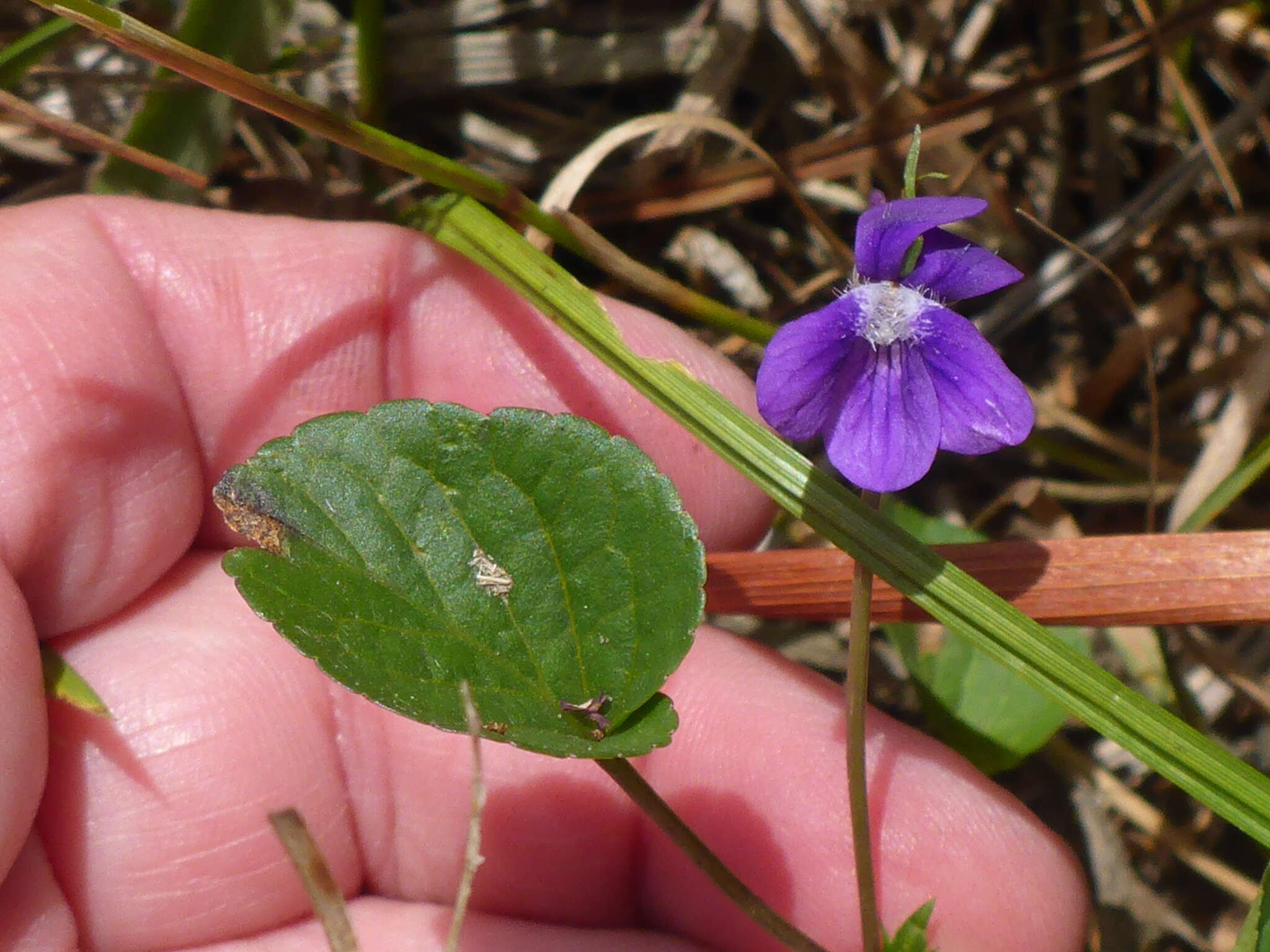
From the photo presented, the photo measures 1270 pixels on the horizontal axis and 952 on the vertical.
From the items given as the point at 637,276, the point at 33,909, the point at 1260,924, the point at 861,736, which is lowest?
the point at 33,909

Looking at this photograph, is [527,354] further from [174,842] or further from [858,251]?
[174,842]

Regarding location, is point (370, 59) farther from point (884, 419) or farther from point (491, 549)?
point (884, 419)

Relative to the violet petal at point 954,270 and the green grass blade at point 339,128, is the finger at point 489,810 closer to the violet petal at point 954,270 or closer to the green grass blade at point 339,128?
the green grass blade at point 339,128

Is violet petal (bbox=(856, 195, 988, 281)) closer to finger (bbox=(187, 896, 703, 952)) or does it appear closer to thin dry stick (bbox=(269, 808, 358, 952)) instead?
thin dry stick (bbox=(269, 808, 358, 952))

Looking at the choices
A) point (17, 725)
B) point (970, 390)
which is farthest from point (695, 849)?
point (17, 725)

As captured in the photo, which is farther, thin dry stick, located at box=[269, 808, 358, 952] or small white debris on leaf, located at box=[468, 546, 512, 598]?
small white debris on leaf, located at box=[468, 546, 512, 598]

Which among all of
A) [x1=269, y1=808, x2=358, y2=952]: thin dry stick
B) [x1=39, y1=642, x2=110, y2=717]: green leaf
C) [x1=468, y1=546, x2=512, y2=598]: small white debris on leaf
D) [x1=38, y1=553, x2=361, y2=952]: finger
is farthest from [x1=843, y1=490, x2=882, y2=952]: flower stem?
[x1=39, y1=642, x2=110, y2=717]: green leaf
